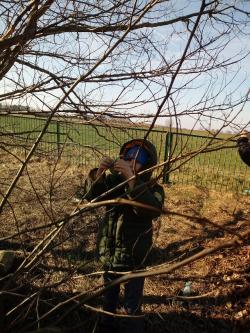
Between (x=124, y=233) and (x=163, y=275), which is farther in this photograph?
(x=163, y=275)

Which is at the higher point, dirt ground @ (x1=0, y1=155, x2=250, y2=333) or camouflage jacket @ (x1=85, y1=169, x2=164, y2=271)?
camouflage jacket @ (x1=85, y1=169, x2=164, y2=271)

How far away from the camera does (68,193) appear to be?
7520 mm

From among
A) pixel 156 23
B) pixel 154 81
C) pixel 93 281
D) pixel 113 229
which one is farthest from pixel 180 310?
pixel 156 23

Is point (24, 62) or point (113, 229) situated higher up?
point (24, 62)

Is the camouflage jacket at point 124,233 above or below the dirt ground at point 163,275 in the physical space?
above

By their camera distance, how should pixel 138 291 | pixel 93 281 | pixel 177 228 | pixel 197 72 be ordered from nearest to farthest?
pixel 197 72 → pixel 138 291 → pixel 93 281 → pixel 177 228

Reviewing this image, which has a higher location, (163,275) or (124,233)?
(124,233)

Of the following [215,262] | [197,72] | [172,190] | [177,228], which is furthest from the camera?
[172,190]

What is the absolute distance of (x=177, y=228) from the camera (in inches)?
228

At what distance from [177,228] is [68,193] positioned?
8.35ft

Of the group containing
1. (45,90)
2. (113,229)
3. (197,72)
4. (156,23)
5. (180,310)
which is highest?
(156,23)

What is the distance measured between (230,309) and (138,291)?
56.0 inches

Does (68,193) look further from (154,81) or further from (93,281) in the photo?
(154,81)

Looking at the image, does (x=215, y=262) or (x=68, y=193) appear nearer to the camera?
(x=215, y=262)
